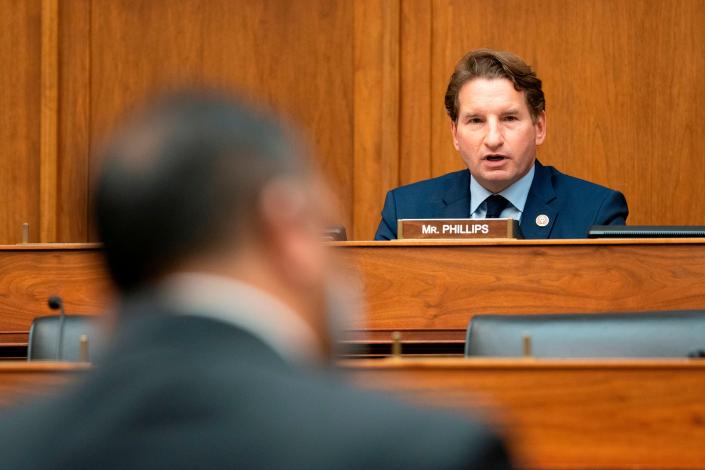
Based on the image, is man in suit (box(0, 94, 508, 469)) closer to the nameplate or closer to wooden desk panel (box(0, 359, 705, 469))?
wooden desk panel (box(0, 359, 705, 469))

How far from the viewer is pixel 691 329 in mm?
2549

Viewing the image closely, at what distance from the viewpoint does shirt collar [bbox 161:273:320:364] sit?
0.94m

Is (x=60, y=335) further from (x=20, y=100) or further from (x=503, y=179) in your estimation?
(x=20, y=100)

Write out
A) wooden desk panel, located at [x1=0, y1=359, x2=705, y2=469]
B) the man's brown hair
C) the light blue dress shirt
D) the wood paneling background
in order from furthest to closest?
the wood paneling background → the man's brown hair → the light blue dress shirt → wooden desk panel, located at [x1=0, y1=359, x2=705, y2=469]

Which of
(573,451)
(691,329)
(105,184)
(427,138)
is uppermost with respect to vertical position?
(427,138)

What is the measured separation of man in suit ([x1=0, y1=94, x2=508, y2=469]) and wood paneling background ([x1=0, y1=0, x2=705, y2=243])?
4385 mm

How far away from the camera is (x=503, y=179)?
4.39 meters

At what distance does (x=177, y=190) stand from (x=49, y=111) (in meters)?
4.80

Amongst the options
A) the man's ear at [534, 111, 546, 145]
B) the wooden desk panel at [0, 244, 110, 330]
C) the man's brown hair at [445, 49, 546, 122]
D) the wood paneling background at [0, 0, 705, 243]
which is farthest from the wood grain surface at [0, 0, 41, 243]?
the man's ear at [534, 111, 546, 145]

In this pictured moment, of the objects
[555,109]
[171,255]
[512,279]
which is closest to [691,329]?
[512,279]

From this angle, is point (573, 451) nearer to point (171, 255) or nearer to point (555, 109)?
point (171, 255)

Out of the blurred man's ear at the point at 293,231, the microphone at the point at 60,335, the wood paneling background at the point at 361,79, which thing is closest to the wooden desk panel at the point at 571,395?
the microphone at the point at 60,335

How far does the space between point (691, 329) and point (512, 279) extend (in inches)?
42.0

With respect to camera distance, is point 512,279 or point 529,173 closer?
point 512,279
